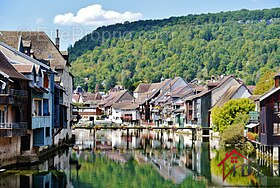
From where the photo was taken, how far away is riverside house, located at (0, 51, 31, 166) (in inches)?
1443

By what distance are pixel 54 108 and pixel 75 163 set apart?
28.0 feet

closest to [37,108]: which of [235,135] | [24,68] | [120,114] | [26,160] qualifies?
[24,68]

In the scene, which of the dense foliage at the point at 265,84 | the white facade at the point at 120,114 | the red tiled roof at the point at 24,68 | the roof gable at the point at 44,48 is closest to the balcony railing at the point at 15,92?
the red tiled roof at the point at 24,68

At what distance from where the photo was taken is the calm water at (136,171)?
3403cm

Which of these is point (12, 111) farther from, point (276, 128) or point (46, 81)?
point (276, 128)

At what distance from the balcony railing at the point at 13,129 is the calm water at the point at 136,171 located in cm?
242

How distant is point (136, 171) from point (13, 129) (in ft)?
30.7

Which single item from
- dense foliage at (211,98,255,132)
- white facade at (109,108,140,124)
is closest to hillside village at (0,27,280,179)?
dense foliage at (211,98,255,132)

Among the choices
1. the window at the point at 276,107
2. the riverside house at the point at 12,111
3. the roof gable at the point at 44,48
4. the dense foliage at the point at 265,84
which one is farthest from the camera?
the dense foliage at the point at 265,84

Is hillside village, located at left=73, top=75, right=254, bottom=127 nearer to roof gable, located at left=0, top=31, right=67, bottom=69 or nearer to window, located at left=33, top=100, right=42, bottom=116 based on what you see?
roof gable, located at left=0, top=31, right=67, bottom=69

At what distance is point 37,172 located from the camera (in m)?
36.5

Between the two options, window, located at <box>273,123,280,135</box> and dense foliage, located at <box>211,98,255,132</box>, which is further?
dense foliage, located at <box>211,98,255,132</box>

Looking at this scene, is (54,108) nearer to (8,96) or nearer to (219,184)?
(8,96)

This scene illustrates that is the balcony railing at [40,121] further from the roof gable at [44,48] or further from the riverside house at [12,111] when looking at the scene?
the roof gable at [44,48]
